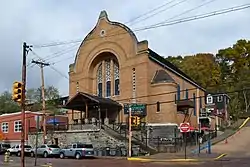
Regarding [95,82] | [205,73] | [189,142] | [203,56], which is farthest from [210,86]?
[189,142]

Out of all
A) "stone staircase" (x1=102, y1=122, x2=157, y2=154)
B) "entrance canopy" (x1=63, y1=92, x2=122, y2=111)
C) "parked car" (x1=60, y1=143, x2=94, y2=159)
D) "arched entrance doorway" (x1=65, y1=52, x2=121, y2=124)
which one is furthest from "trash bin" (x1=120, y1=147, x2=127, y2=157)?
"entrance canopy" (x1=63, y1=92, x2=122, y2=111)

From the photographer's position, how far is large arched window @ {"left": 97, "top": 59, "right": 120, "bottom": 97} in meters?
60.4

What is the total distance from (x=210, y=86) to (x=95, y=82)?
38874mm

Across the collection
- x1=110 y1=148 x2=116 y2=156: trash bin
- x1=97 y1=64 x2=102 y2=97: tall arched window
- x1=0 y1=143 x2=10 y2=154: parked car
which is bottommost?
x1=0 y1=143 x2=10 y2=154: parked car

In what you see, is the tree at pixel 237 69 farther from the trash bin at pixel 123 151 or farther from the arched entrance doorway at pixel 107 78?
the trash bin at pixel 123 151

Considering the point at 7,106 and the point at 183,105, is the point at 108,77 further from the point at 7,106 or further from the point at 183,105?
the point at 7,106

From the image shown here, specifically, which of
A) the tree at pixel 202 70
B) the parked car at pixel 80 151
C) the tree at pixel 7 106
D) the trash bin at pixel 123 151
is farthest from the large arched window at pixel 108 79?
the tree at pixel 7 106

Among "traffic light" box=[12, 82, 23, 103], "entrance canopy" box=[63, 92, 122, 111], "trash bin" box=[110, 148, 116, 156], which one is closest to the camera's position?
"traffic light" box=[12, 82, 23, 103]

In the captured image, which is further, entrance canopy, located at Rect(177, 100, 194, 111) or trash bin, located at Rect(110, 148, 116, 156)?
entrance canopy, located at Rect(177, 100, 194, 111)

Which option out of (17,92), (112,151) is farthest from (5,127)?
(17,92)

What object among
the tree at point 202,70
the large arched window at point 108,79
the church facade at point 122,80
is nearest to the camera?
the church facade at point 122,80

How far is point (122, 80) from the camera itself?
58.4 metres

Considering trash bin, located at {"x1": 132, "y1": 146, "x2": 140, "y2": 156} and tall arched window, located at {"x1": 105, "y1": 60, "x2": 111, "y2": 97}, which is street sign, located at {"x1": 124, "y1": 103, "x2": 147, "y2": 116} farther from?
tall arched window, located at {"x1": 105, "y1": 60, "x2": 111, "y2": 97}

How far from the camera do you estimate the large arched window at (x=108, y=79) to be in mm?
60375
